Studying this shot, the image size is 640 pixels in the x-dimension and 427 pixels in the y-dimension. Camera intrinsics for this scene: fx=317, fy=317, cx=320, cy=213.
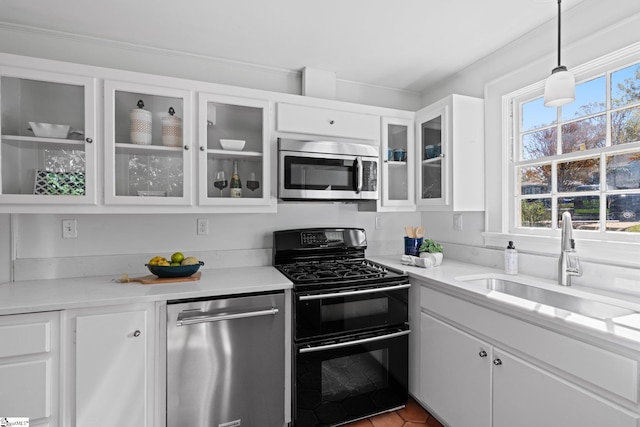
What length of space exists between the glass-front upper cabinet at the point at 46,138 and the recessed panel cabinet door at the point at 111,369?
27.9 inches

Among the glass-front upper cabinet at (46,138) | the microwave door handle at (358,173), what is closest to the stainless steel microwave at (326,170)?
the microwave door handle at (358,173)

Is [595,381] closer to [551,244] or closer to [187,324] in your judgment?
[551,244]

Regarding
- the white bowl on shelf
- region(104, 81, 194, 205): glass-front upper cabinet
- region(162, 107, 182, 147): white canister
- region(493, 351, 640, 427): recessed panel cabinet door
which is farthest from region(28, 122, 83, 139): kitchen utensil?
region(493, 351, 640, 427): recessed panel cabinet door

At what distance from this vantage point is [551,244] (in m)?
1.91

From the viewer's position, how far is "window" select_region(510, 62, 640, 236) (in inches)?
63.8

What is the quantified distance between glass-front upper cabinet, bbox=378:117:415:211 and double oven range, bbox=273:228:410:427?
A: 0.61m

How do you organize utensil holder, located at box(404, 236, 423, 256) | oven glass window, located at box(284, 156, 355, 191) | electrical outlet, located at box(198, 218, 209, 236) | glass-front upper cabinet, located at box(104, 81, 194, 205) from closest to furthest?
glass-front upper cabinet, located at box(104, 81, 194, 205) → oven glass window, located at box(284, 156, 355, 191) → electrical outlet, located at box(198, 218, 209, 236) → utensil holder, located at box(404, 236, 423, 256)

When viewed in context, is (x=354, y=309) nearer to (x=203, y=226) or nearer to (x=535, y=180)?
(x=203, y=226)

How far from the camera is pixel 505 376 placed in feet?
4.82

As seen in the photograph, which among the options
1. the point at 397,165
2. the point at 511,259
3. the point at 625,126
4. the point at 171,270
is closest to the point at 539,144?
the point at 625,126

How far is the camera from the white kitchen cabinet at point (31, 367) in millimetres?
1411

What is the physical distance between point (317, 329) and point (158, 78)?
1.77m

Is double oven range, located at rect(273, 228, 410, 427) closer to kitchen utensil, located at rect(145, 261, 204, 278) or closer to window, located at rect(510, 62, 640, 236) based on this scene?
kitchen utensil, located at rect(145, 261, 204, 278)

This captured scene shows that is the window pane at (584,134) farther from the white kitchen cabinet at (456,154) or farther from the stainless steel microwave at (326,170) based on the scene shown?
the stainless steel microwave at (326,170)
